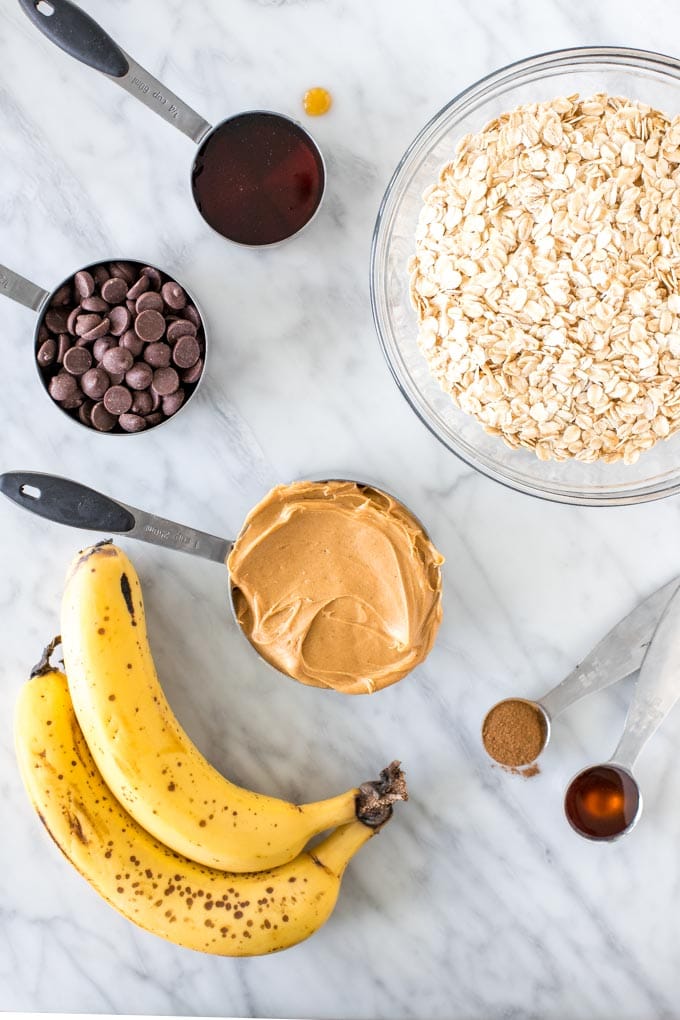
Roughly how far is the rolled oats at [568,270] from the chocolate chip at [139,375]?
1.55 ft

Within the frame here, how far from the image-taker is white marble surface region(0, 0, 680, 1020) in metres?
1.46

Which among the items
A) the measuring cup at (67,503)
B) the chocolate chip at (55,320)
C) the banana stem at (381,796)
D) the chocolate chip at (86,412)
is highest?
the chocolate chip at (55,320)

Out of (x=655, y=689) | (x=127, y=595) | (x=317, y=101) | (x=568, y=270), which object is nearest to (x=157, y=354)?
(x=127, y=595)

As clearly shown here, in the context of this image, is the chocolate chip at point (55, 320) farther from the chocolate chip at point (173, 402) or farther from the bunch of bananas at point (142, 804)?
the bunch of bananas at point (142, 804)

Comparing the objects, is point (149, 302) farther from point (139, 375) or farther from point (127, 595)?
point (127, 595)

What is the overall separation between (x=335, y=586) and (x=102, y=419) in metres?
0.44

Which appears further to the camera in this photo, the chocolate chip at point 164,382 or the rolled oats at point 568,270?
the chocolate chip at point 164,382

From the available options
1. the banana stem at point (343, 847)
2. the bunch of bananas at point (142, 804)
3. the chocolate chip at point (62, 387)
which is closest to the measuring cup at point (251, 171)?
the chocolate chip at point (62, 387)

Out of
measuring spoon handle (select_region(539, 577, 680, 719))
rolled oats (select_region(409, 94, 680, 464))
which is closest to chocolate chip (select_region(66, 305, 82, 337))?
rolled oats (select_region(409, 94, 680, 464))

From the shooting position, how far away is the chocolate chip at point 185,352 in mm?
1368

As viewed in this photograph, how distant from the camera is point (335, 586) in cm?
137

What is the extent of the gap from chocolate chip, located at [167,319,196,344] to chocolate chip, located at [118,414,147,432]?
0.13 metres

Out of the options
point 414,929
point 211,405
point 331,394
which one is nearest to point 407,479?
point 331,394

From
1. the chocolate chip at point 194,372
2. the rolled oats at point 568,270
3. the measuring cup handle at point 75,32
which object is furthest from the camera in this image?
the chocolate chip at point 194,372
